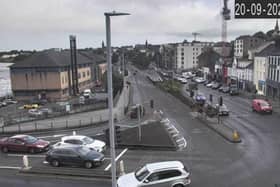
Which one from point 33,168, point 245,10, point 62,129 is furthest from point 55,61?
point 245,10

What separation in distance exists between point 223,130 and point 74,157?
47.9ft

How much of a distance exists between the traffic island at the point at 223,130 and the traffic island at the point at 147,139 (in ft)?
15.2

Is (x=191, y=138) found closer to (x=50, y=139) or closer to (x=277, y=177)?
(x=277, y=177)

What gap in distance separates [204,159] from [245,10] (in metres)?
13.9

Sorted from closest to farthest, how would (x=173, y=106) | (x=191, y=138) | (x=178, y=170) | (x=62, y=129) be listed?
(x=178, y=170) → (x=191, y=138) → (x=62, y=129) → (x=173, y=106)

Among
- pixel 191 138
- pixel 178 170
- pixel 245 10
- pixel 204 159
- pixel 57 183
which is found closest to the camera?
pixel 245 10

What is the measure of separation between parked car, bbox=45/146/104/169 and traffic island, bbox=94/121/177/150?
6.23ft

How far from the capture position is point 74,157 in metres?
19.8

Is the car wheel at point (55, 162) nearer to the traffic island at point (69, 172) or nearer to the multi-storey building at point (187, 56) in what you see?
the traffic island at point (69, 172)

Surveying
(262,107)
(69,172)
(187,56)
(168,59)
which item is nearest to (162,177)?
(69,172)

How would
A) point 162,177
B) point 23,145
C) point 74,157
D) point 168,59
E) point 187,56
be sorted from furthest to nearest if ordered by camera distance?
point 168,59
point 187,56
point 23,145
point 74,157
point 162,177

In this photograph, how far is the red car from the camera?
2400 cm

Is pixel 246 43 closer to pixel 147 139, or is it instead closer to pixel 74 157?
pixel 147 139

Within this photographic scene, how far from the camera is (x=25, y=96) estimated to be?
71.7 meters
